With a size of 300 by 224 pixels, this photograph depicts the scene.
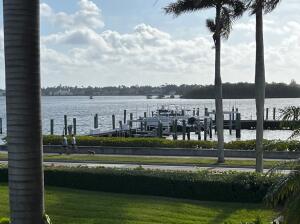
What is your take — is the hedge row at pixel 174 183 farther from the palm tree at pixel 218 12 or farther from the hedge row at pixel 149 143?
the hedge row at pixel 149 143

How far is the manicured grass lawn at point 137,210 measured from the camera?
13.9 m

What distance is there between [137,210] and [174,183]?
9.47ft

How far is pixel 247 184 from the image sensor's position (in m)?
16.8

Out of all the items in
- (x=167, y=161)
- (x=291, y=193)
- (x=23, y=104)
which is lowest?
(x=167, y=161)

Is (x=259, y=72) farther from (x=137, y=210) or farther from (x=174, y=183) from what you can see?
(x=137, y=210)

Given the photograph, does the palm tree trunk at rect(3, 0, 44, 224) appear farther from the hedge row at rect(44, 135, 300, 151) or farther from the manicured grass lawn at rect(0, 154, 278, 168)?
the hedge row at rect(44, 135, 300, 151)

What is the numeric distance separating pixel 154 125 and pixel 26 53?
206ft

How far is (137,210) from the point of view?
586 inches

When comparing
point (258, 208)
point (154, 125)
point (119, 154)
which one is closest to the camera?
point (258, 208)

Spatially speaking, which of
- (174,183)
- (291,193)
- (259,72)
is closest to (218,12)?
(259,72)

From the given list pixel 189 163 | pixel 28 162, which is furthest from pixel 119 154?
pixel 28 162

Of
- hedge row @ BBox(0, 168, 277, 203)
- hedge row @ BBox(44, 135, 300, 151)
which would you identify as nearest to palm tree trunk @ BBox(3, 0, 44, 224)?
hedge row @ BBox(0, 168, 277, 203)

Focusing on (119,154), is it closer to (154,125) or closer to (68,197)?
(68,197)

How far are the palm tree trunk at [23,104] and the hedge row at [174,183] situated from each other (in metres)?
11.4
